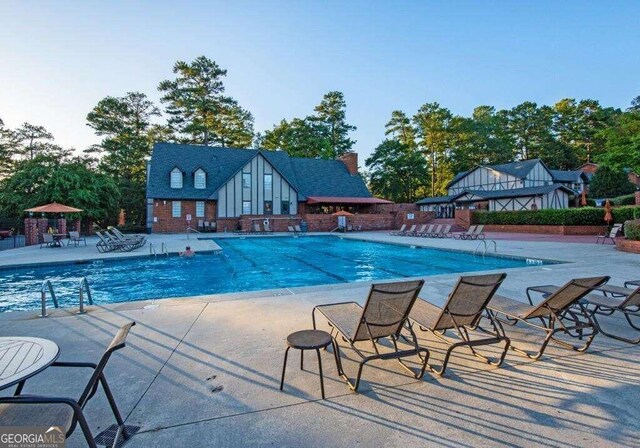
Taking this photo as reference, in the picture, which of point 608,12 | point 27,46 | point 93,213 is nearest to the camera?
point 27,46

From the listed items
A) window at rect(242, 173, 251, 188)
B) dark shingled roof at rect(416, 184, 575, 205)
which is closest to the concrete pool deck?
window at rect(242, 173, 251, 188)

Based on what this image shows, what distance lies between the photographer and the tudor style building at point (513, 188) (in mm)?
32438

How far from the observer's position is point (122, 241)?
15219mm

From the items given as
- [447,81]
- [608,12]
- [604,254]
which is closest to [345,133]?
[447,81]

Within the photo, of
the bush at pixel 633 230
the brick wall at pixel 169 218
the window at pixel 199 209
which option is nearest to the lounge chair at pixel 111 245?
the brick wall at pixel 169 218

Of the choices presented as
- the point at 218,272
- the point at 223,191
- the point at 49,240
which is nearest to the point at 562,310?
Answer: the point at 218,272

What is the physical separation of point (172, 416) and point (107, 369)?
133 centimetres

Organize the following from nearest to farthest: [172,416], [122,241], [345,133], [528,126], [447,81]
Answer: [172,416], [122,241], [447,81], [345,133], [528,126]

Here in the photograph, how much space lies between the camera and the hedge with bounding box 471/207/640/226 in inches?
803

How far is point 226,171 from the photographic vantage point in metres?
32.5

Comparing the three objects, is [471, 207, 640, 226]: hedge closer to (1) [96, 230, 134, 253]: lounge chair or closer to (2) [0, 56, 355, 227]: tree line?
(2) [0, 56, 355, 227]: tree line

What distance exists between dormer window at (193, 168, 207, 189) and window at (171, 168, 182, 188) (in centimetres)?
128

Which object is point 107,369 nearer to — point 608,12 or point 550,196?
point 608,12

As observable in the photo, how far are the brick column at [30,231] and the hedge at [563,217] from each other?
108ft
